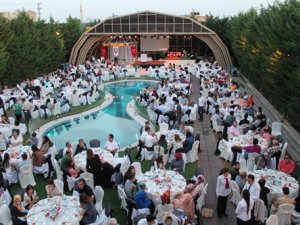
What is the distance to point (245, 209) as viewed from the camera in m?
8.12

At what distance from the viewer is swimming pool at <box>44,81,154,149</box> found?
56.9ft

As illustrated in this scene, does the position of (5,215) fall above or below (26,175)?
above

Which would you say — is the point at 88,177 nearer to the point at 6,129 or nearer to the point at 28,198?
the point at 28,198

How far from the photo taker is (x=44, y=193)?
11.1m

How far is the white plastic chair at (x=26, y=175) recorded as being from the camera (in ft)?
36.4

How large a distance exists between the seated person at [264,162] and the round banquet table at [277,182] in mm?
→ 609

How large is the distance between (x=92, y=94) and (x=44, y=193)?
39.6 feet

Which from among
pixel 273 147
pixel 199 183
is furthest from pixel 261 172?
pixel 199 183

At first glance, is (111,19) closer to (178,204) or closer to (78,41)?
(78,41)

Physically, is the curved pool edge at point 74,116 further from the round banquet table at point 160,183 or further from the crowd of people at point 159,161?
the round banquet table at point 160,183

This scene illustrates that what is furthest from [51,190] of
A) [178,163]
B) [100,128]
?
[100,128]

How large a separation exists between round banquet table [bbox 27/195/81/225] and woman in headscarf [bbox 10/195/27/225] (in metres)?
0.21

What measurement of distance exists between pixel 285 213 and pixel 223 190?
5.22 feet

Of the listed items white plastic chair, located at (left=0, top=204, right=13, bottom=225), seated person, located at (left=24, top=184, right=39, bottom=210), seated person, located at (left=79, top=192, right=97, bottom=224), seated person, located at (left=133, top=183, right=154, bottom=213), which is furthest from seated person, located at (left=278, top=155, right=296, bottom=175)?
white plastic chair, located at (left=0, top=204, right=13, bottom=225)
